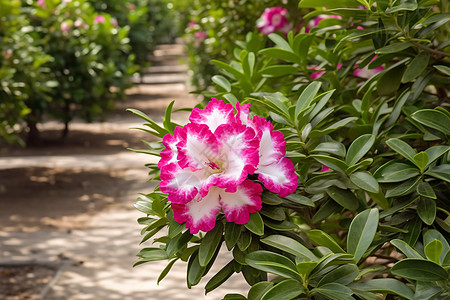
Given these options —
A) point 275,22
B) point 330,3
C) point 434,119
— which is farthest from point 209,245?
point 275,22

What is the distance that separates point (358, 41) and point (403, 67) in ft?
0.57

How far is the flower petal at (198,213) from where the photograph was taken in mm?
1368

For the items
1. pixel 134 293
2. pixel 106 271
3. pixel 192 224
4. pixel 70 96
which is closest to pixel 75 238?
pixel 106 271

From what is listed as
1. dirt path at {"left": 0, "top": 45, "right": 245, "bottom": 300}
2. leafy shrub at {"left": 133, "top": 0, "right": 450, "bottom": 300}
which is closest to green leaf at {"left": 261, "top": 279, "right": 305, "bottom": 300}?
leafy shrub at {"left": 133, "top": 0, "right": 450, "bottom": 300}

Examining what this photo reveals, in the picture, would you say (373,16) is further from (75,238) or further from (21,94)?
(21,94)

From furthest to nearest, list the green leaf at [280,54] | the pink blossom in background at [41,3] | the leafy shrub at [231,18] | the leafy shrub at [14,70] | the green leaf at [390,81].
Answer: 1. the pink blossom in background at [41,3]
2. the leafy shrub at [14,70]
3. the leafy shrub at [231,18]
4. the green leaf at [280,54]
5. the green leaf at [390,81]

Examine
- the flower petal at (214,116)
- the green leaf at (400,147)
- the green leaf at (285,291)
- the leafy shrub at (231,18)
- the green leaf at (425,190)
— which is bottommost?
the leafy shrub at (231,18)

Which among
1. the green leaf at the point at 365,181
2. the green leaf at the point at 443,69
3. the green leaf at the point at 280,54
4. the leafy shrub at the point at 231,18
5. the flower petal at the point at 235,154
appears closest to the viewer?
the flower petal at the point at 235,154

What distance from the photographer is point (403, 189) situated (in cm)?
153

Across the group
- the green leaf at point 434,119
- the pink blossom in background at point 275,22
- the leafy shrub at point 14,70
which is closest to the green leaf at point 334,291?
the green leaf at point 434,119

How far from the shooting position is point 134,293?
4.14 metres

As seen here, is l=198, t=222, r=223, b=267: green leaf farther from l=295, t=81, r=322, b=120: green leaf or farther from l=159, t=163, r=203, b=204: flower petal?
l=295, t=81, r=322, b=120: green leaf

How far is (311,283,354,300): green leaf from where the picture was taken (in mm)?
1250

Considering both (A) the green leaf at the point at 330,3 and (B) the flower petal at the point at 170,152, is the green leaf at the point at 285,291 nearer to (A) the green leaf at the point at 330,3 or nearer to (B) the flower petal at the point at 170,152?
(B) the flower petal at the point at 170,152
